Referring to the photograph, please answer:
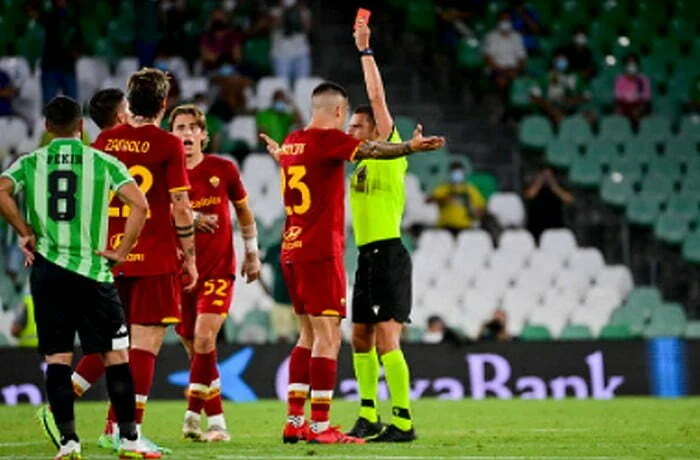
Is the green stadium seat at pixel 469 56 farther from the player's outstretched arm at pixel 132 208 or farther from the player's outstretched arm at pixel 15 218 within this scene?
the player's outstretched arm at pixel 15 218

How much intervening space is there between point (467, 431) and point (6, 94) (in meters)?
10.6

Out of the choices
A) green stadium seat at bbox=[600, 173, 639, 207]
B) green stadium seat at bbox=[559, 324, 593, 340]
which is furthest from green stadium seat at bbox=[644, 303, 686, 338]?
green stadium seat at bbox=[600, 173, 639, 207]

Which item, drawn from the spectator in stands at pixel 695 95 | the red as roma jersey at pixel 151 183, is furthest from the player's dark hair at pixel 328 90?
the spectator in stands at pixel 695 95

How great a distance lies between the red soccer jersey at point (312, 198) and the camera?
10.3m

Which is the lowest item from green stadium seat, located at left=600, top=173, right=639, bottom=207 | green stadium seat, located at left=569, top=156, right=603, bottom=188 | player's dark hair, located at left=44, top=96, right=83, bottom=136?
player's dark hair, located at left=44, top=96, right=83, bottom=136

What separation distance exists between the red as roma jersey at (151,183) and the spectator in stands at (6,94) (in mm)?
10910

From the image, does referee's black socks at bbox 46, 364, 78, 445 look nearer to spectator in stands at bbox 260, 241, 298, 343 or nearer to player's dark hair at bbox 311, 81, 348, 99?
player's dark hair at bbox 311, 81, 348, 99

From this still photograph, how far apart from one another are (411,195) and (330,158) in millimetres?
10170

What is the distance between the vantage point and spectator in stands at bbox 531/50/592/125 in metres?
22.1

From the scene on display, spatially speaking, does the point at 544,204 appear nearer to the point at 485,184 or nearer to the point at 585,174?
the point at 485,184

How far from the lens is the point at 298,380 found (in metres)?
10.5

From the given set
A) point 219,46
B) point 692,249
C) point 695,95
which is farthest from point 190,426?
point 695,95

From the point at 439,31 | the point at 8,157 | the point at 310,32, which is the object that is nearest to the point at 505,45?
the point at 439,31

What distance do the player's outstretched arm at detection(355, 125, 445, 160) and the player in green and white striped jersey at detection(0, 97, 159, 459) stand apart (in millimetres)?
1691
